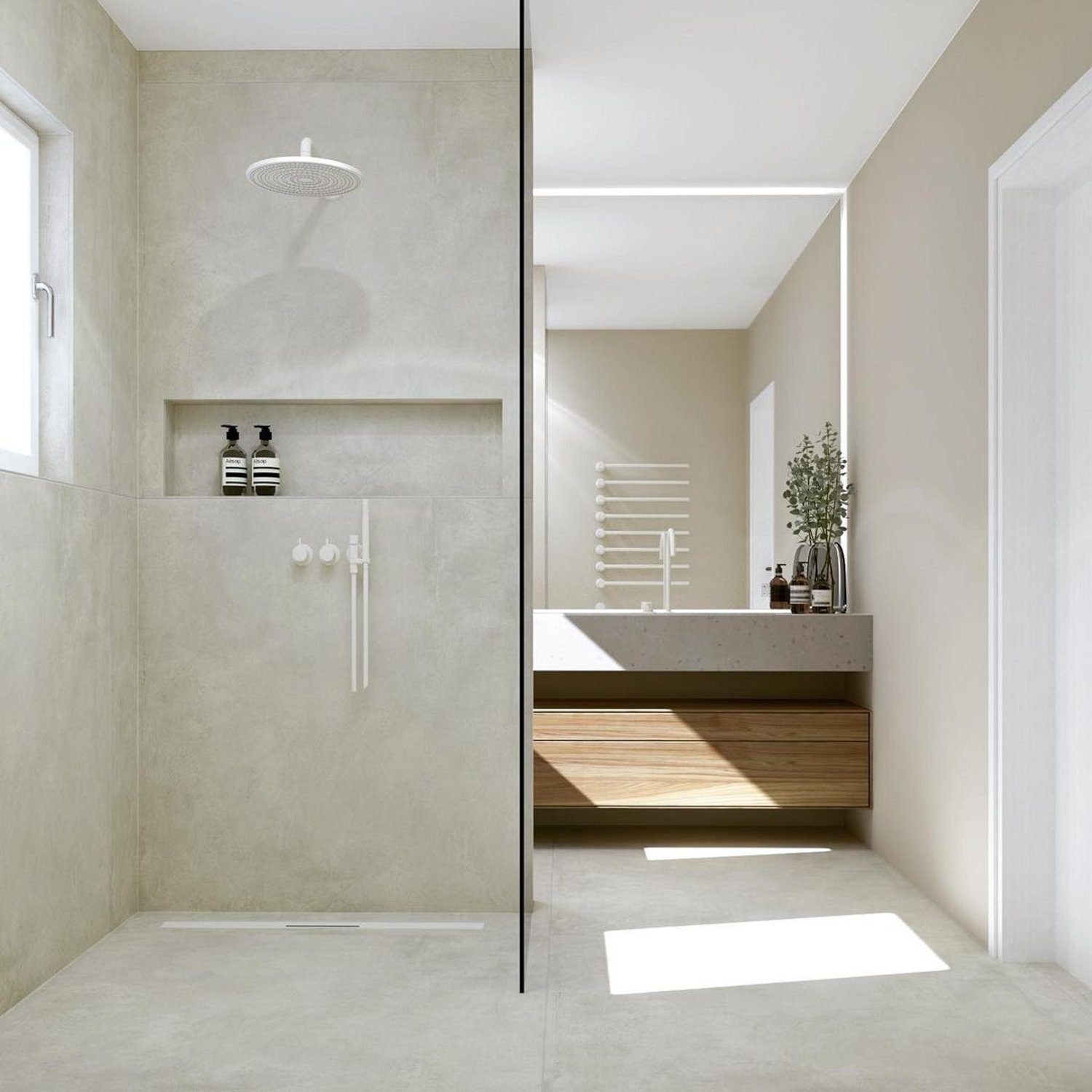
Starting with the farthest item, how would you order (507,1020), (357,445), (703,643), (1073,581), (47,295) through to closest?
1. (703,643)
2. (357,445)
3. (47,295)
4. (1073,581)
5. (507,1020)

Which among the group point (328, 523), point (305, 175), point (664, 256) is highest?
point (664, 256)

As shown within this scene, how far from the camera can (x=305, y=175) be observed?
9.42 feet

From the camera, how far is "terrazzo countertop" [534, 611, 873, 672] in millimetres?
3893

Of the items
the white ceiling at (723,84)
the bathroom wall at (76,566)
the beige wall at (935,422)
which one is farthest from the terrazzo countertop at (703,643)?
the white ceiling at (723,84)

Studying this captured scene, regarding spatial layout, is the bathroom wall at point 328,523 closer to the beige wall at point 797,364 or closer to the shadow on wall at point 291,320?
the shadow on wall at point 291,320

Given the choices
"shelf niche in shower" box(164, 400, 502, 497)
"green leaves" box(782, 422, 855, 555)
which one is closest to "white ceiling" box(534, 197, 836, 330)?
"green leaves" box(782, 422, 855, 555)

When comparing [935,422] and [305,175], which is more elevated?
[305,175]

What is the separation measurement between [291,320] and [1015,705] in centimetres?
227

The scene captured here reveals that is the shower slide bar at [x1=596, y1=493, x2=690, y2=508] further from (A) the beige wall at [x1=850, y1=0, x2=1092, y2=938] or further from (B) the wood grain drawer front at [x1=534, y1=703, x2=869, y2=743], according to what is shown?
(B) the wood grain drawer front at [x1=534, y1=703, x2=869, y2=743]

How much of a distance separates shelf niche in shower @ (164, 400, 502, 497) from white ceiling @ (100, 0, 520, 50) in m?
1.05

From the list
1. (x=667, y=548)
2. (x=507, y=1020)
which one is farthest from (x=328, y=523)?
(x=507, y=1020)

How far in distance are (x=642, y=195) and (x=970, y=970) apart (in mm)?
2836

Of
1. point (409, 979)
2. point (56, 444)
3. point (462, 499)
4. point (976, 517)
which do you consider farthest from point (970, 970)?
point (56, 444)

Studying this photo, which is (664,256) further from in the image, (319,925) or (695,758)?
(319,925)
